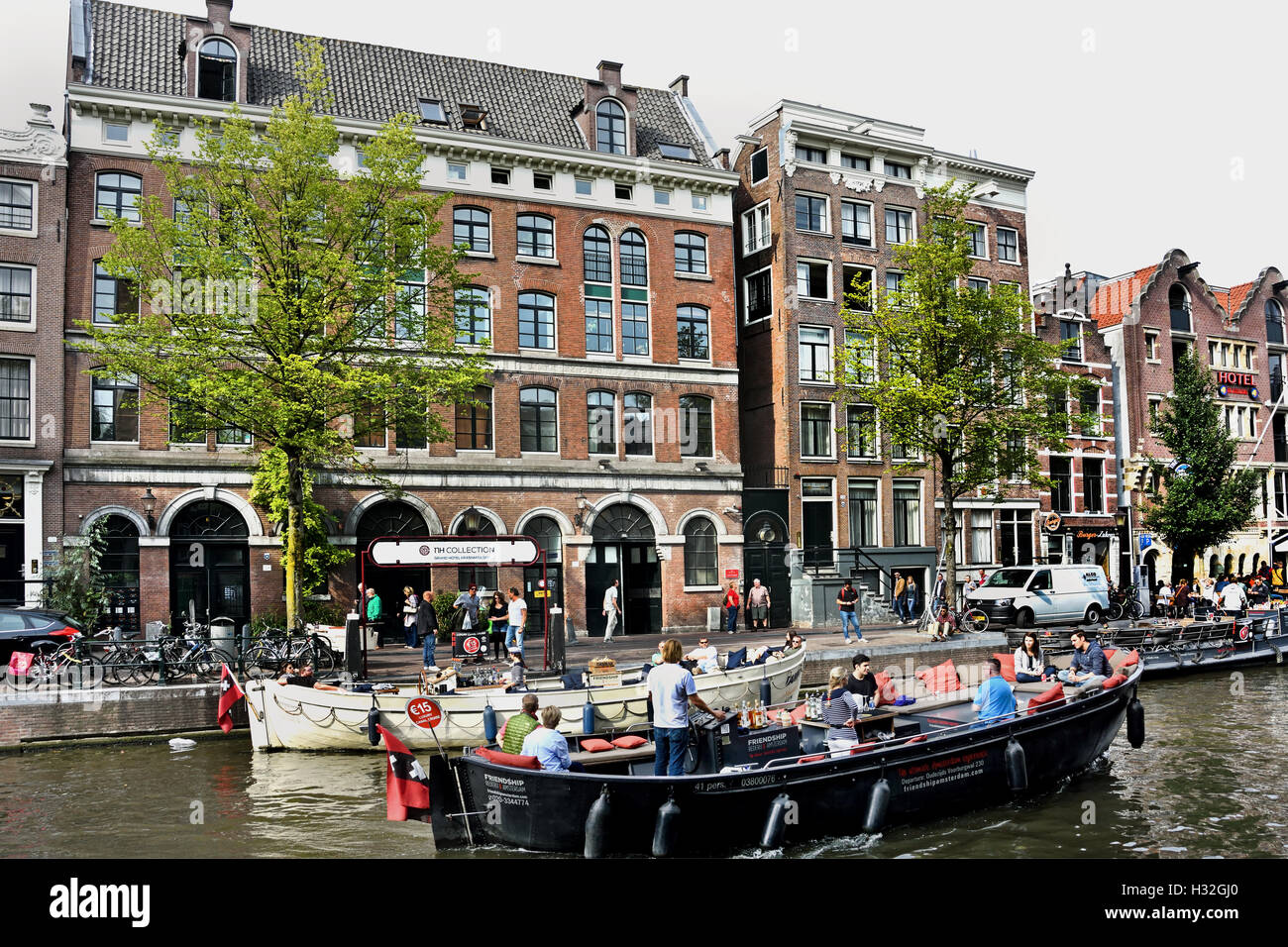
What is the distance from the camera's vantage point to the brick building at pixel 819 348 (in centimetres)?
3816

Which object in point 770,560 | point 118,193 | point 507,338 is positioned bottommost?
point 770,560

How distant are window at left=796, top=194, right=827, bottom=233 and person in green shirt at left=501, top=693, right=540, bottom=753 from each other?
30044 millimetres

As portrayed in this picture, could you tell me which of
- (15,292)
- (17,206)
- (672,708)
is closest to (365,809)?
(672,708)

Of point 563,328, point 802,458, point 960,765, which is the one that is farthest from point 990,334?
point 960,765

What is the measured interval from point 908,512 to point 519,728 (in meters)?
30.6

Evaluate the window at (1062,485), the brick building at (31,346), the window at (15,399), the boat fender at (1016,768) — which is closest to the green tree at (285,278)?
the brick building at (31,346)

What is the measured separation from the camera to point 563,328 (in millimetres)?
34469

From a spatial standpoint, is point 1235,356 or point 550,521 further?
point 1235,356

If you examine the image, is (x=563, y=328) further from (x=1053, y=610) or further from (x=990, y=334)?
(x=1053, y=610)

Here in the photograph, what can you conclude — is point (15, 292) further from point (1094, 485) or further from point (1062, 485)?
point (1094, 485)

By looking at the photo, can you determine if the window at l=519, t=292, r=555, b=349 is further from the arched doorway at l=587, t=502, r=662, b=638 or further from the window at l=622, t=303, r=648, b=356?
the arched doorway at l=587, t=502, r=662, b=638

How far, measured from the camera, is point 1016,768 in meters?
14.6
